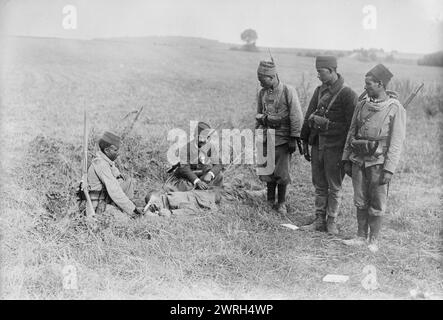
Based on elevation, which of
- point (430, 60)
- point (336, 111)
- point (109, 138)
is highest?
point (430, 60)

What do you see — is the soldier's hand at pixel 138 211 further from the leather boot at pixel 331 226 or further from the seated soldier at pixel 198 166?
the leather boot at pixel 331 226

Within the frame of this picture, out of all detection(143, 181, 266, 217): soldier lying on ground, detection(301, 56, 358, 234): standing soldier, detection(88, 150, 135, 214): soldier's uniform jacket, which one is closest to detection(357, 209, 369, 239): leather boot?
detection(301, 56, 358, 234): standing soldier

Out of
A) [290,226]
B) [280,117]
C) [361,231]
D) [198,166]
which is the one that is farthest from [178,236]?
[280,117]

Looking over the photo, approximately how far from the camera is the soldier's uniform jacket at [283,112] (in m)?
6.78

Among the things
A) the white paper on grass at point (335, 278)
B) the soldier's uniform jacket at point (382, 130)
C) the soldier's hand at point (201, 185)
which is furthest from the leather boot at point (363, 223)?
the soldier's hand at point (201, 185)

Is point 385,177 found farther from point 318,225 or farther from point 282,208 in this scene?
point 282,208

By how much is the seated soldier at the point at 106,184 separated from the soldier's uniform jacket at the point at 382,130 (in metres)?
2.83

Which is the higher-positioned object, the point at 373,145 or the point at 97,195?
the point at 373,145

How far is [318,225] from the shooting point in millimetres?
6344

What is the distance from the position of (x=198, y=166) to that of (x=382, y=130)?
2882 mm

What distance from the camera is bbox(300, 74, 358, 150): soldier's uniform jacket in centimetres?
591

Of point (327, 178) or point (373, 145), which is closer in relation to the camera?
point (373, 145)

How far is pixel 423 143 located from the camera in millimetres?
11516

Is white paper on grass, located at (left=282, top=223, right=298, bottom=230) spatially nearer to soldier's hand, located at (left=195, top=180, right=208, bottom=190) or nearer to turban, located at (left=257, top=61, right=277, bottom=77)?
soldier's hand, located at (left=195, top=180, right=208, bottom=190)
